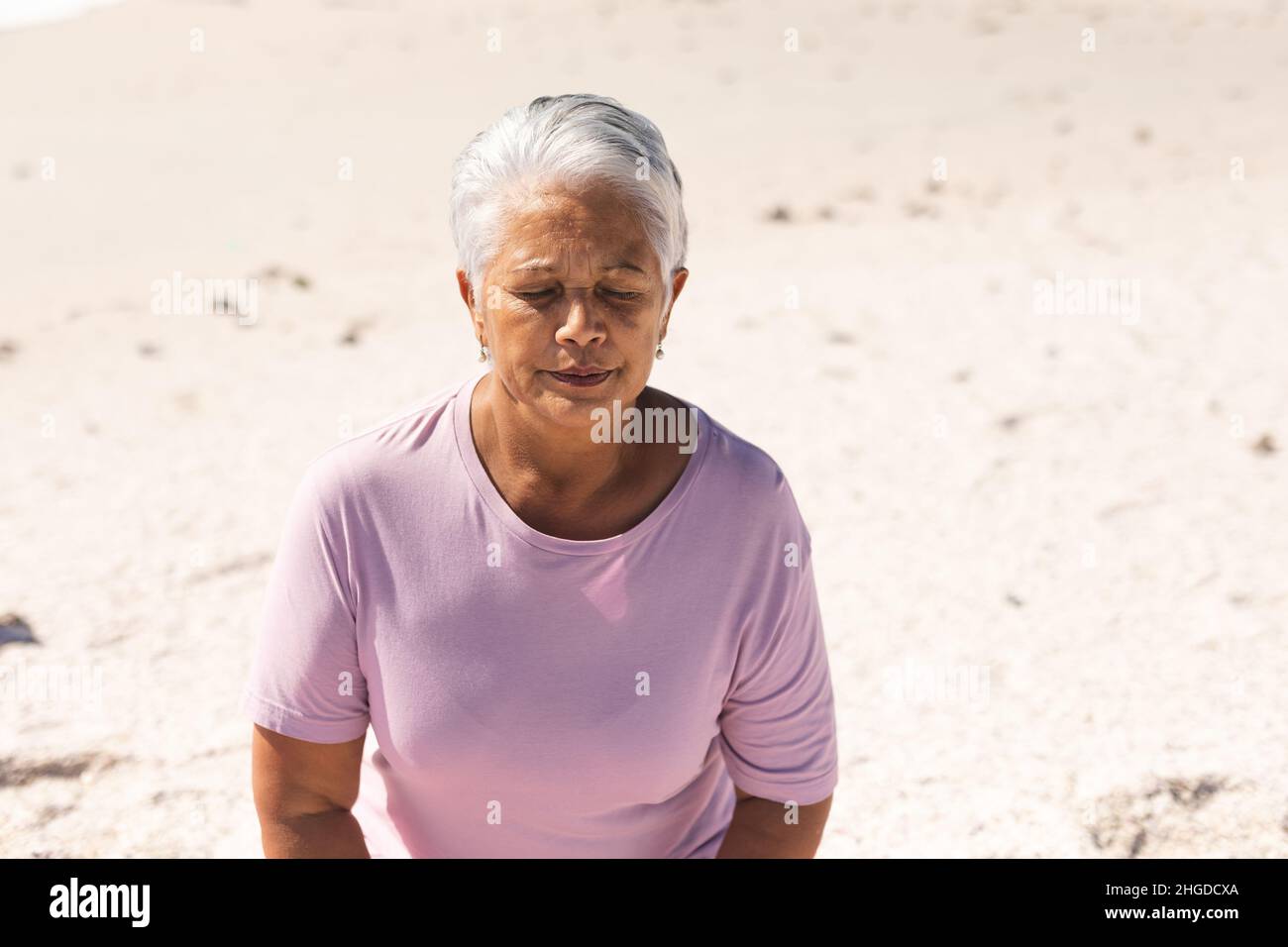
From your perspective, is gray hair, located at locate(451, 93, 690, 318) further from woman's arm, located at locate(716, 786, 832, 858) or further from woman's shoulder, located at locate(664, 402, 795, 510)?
woman's arm, located at locate(716, 786, 832, 858)

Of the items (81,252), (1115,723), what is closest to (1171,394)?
(1115,723)

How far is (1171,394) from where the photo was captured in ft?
16.4

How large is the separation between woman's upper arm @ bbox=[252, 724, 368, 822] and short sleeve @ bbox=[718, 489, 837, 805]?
55cm

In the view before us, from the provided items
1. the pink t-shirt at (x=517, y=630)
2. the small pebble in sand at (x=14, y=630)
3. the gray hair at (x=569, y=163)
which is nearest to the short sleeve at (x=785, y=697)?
the pink t-shirt at (x=517, y=630)

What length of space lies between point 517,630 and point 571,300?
0.45m

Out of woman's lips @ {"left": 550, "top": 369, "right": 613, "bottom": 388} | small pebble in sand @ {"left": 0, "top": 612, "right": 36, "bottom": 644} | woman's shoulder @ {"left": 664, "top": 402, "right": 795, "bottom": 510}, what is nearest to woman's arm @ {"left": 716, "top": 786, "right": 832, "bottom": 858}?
woman's shoulder @ {"left": 664, "top": 402, "right": 795, "bottom": 510}

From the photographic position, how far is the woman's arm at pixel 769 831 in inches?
74.3

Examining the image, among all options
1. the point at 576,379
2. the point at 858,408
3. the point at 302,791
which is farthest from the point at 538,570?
the point at 858,408

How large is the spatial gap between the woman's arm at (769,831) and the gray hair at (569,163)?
797mm

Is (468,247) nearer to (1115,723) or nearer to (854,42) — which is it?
(1115,723)

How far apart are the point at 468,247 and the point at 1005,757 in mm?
2021

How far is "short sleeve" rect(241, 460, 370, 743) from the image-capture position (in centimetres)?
171

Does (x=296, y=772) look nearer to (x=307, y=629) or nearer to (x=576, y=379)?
(x=307, y=629)

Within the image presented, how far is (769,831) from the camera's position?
1890 mm
